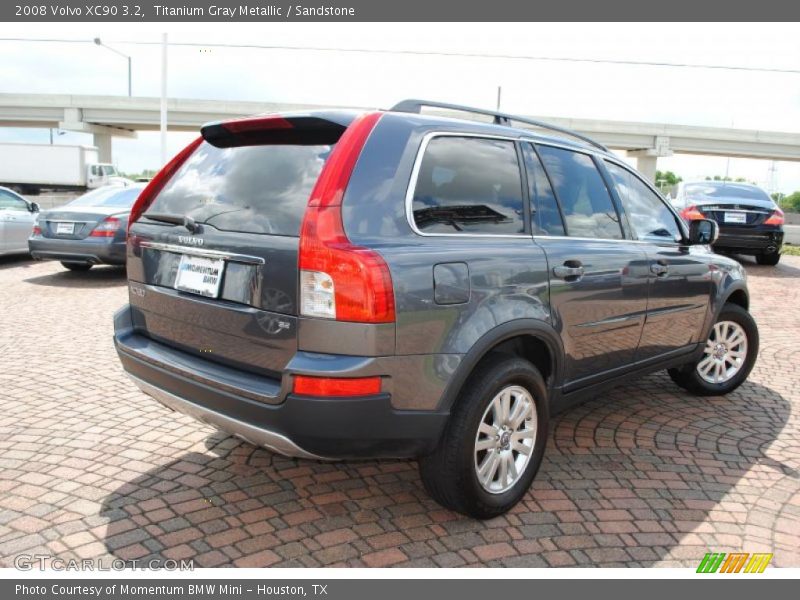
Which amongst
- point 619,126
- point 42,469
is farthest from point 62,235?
point 619,126

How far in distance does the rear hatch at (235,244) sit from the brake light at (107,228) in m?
7.16

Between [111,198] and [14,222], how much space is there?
79.0 inches

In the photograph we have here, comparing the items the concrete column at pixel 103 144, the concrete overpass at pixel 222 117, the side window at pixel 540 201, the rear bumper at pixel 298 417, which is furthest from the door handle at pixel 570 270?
the concrete column at pixel 103 144

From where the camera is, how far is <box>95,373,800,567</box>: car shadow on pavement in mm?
2809

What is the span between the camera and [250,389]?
2643 mm

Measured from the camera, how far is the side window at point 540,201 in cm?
333

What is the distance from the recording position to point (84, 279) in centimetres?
1028

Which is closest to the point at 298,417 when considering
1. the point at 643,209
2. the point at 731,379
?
the point at 643,209

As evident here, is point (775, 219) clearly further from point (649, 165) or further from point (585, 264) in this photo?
point (649, 165)

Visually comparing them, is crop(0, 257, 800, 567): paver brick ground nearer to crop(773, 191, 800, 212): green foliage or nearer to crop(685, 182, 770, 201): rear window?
crop(685, 182, 770, 201): rear window

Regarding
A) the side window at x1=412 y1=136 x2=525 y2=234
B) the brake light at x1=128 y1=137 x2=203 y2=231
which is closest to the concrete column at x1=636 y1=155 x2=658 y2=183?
the side window at x1=412 y1=136 x2=525 y2=234

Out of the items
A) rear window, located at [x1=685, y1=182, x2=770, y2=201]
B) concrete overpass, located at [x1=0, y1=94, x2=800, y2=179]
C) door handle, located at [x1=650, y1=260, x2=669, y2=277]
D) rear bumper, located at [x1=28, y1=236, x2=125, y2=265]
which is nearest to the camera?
door handle, located at [x1=650, y1=260, x2=669, y2=277]

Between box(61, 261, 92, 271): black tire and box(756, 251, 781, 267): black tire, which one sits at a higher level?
box(756, 251, 781, 267): black tire

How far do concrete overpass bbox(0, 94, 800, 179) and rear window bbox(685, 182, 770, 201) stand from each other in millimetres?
34866
